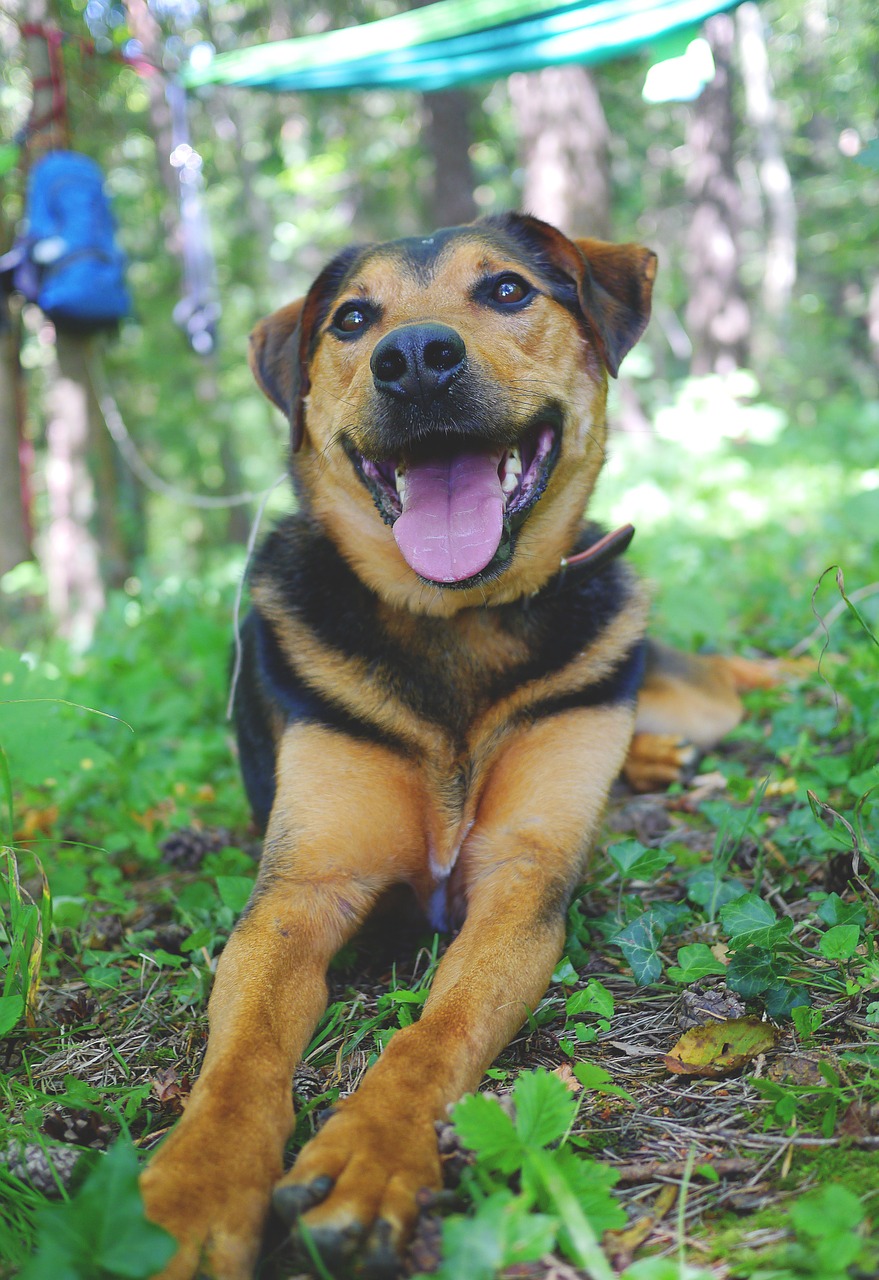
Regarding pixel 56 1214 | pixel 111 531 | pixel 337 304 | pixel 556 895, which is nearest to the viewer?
pixel 56 1214

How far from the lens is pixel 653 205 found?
30.8m

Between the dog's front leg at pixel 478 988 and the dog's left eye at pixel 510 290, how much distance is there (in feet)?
5.06

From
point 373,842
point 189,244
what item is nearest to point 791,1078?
point 373,842

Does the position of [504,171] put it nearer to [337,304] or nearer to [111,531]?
[111,531]

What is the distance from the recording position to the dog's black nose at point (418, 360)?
291cm

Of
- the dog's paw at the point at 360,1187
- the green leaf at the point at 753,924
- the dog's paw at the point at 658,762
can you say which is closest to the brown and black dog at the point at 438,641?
the dog's paw at the point at 360,1187

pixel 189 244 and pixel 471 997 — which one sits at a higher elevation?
pixel 189 244

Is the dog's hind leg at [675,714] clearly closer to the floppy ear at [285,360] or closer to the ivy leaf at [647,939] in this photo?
the ivy leaf at [647,939]

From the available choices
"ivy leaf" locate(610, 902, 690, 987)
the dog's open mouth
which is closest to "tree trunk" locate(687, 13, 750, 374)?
the dog's open mouth

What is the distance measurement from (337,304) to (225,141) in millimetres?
19027

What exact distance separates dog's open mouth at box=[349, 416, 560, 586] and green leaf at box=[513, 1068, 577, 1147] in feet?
5.06

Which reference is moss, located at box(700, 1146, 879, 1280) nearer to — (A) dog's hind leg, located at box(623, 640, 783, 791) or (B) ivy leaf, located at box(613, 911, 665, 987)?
(B) ivy leaf, located at box(613, 911, 665, 987)

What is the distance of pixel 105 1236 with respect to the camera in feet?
4.82

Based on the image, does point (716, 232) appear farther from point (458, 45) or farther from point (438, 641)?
point (438, 641)
